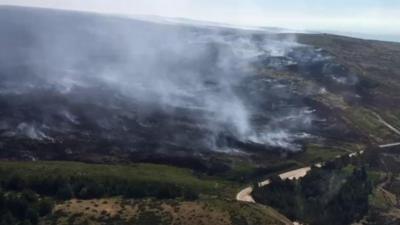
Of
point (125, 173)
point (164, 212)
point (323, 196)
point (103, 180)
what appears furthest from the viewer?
point (323, 196)

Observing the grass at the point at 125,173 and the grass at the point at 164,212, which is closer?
the grass at the point at 164,212

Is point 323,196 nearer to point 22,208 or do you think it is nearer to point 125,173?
point 125,173

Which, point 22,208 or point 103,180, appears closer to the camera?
point 22,208

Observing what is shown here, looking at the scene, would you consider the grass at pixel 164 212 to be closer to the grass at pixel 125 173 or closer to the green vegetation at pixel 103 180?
the green vegetation at pixel 103 180

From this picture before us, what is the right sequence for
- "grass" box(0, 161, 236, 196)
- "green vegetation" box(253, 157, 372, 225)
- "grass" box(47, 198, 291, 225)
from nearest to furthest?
"grass" box(47, 198, 291, 225)
"green vegetation" box(253, 157, 372, 225)
"grass" box(0, 161, 236, 196)

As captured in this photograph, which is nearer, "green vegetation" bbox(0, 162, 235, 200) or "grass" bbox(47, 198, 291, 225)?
"grass" bbox(47, 198, 291, 225)

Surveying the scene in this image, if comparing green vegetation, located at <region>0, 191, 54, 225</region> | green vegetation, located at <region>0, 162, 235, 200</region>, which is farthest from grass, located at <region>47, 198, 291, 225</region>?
green vegetation, located at <region>0, 162, 235, 200</region>

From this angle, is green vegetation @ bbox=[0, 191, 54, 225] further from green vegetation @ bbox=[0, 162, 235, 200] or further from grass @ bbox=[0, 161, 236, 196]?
grass @ bbox=[0, 161, 236, 196]

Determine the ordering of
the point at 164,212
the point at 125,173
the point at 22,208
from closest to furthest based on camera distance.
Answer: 1. the point at 164,212
2. the point at 22,208
3. the point at 125,173

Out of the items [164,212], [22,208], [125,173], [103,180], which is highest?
[164,212]

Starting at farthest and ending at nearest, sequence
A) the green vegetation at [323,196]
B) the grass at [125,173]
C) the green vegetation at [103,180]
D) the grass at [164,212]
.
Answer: the grass at [125,173], the green vegetation at [323,196], the green vegetation at [103,180], the grass at [164,212]

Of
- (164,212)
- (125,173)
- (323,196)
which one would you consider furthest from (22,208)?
(323,196)

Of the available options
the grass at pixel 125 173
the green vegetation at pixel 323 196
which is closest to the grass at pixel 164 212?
the green vegetation at pixel 323 196

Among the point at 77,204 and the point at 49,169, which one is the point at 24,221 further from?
the point at 49,169
